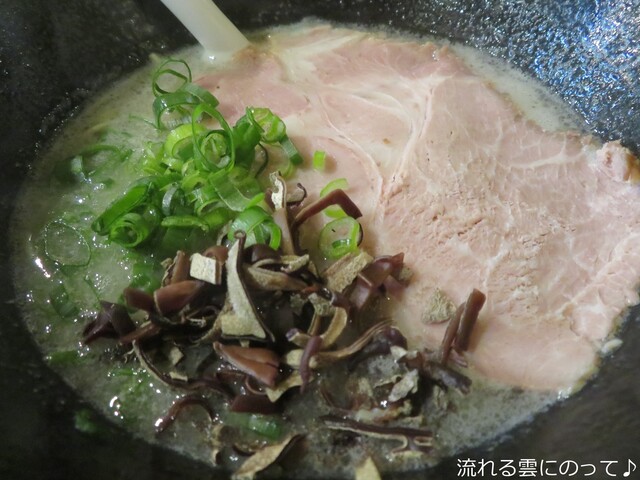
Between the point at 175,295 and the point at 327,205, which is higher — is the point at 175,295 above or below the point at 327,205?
below

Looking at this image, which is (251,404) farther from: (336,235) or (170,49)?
(170,49)

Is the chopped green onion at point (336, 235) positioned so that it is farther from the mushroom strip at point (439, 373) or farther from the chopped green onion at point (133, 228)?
the chopped green onion at point (133, 228)

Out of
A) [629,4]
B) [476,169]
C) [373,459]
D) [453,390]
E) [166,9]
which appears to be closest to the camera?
[373,459]

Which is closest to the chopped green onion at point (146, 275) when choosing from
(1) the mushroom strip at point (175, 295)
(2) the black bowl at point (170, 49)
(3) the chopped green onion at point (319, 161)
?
(1) the mushroom strip at point (175, 295)

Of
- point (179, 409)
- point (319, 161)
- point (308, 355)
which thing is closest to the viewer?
point (308, 355)

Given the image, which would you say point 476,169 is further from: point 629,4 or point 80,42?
point 80,42

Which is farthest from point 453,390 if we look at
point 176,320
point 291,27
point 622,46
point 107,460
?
point 291,27

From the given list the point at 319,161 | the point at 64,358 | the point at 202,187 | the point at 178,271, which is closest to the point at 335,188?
the point at 319,161
